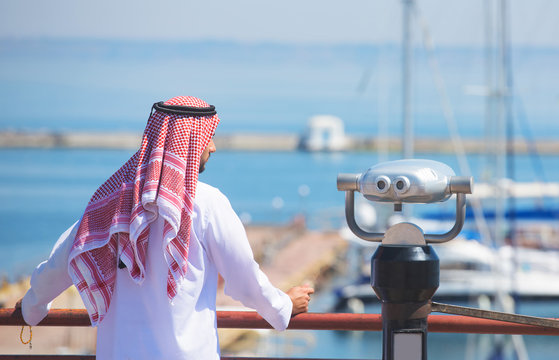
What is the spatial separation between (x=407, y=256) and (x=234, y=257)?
0.40 metres

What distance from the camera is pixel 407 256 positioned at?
5.96 ft

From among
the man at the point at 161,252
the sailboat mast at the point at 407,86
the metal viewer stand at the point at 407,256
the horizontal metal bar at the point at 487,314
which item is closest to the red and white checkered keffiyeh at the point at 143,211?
the man at the point at 161,252

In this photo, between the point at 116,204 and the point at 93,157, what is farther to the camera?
the point at 93,157

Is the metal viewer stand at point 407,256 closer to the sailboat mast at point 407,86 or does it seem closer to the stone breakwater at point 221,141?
the sailboat mast at point 407,86

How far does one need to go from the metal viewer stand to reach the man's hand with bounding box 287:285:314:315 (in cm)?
39

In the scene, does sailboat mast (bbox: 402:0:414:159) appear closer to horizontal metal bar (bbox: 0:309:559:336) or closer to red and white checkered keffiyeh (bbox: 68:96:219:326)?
horizontal metal bar (bbox: 0:309:559:336)

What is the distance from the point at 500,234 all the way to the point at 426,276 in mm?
14553

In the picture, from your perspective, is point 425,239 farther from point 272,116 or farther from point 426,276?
point 272,116

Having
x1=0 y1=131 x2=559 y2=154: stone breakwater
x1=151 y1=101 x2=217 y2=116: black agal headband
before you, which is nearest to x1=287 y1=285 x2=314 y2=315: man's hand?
x1=151 y1=101 x2=217 y2=116: black agal headband

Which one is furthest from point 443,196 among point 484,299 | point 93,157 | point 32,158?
point 32,158

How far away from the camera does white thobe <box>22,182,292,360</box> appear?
1.92 meters

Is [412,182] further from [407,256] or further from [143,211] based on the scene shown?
[143,211]

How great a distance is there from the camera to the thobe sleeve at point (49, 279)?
2.01 meters

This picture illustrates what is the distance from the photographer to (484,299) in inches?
840
